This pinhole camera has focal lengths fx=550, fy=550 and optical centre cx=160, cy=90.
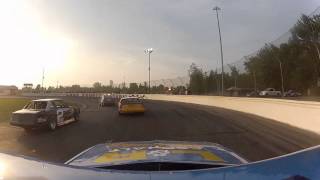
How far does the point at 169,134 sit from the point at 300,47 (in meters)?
94.1

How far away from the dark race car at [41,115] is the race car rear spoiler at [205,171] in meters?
26.0

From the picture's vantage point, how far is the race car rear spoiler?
6.40 ft

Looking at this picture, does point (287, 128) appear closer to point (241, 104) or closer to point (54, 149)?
point (54, 149)

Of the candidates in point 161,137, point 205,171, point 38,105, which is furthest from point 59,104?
point 205,171

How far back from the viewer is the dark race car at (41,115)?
27672 millimetres

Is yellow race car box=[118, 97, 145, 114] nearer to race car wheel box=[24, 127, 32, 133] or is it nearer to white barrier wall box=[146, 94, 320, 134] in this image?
white barrier wall box=[146, 94, 320, 134]

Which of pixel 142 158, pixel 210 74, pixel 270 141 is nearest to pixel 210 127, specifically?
pixel 270 141

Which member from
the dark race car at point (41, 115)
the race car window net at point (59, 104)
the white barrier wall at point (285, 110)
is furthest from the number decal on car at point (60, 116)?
the white barrier wall at point (285, 110)

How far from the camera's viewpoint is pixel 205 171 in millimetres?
2219

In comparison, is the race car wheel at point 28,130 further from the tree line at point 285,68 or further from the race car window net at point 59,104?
the tree line at point 285,68

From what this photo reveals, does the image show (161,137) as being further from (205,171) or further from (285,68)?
(285,68)

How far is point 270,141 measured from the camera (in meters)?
20.1

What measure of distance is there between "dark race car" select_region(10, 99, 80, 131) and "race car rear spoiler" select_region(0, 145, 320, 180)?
1022 inches

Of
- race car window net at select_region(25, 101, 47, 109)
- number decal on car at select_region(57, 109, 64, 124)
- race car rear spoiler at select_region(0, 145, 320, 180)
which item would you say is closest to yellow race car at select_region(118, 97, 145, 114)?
number decal on car at select_region(57, 109, 64, 124)
